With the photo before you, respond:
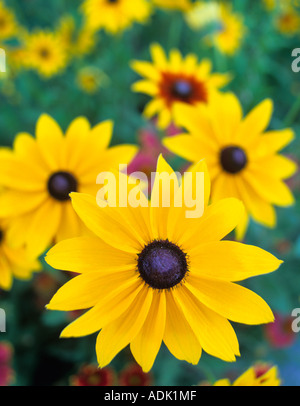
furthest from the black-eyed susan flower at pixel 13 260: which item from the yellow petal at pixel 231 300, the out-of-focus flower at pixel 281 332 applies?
the out-of-focus flower at pixel 281 332

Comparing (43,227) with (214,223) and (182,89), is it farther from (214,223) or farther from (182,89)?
(182,89)

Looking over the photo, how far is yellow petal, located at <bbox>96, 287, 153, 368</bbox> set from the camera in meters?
0.52

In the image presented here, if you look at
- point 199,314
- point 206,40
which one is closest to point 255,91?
point 206,40

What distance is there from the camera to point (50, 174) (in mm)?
794

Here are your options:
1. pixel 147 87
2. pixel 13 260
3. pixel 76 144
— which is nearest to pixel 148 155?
pixel 147 87

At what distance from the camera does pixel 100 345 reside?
53cm

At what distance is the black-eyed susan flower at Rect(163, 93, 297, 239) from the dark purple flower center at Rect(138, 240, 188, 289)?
0.88 ft

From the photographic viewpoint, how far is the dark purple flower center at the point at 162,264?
528 millimetres

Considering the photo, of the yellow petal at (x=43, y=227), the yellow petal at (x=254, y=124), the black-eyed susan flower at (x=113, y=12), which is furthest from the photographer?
the black-eyed susan flower at (x=113, y=12)

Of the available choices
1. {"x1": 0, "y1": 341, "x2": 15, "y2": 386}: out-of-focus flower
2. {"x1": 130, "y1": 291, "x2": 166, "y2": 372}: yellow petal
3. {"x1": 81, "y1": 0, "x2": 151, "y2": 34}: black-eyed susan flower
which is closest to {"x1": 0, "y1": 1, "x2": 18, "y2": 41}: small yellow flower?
{"x1": 81, "y1": 0, "x2": 151, "y2": 34}: black-eyed susan flower

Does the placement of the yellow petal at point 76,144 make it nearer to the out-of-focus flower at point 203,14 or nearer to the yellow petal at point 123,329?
the yellow petal at point 123,329

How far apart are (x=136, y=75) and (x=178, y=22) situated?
392 mm

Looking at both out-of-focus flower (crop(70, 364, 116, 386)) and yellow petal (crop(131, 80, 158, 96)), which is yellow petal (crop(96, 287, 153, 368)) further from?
yellow petal (crop(131, 80, 158, 96))

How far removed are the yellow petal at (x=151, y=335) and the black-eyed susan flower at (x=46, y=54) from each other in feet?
4.40
